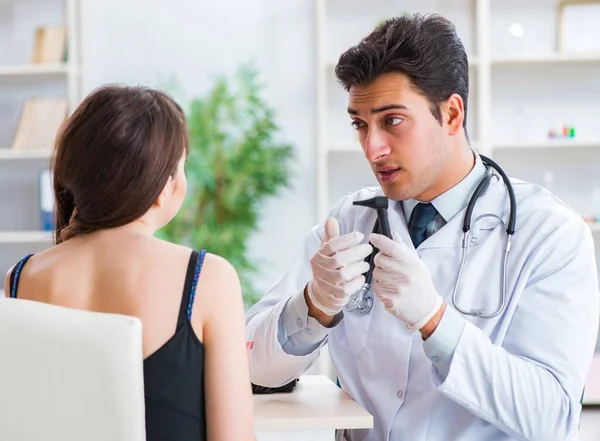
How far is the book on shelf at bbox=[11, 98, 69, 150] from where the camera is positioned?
13.6 ft

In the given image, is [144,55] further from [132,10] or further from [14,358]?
[14,358]

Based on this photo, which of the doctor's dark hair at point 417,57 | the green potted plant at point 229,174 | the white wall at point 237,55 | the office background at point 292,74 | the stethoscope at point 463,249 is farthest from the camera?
the white wall at point 237,55

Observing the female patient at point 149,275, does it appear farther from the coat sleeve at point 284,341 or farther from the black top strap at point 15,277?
the coat sleeve at point 284,341

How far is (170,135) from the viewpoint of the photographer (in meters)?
1.17

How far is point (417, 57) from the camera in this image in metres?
1.66

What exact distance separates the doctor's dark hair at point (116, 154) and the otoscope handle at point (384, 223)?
545 mm

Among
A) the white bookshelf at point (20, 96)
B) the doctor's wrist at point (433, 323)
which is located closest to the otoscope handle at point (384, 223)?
the doctor's wrist at point (433, 323)

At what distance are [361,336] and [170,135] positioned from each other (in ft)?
2.20

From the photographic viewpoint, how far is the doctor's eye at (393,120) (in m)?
1.68

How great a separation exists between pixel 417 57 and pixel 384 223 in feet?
1.08

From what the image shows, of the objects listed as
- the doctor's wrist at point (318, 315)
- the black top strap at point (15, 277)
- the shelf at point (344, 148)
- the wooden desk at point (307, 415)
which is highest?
the shelf at point (344, 148)

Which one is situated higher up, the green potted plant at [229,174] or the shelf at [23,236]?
the green potted plant at [229,174]

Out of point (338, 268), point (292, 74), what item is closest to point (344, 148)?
point (292, 74)

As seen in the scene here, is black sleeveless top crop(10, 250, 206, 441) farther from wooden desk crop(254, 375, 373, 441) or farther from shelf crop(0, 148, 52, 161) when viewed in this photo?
shelf crop(0, 148, 52, 161)
